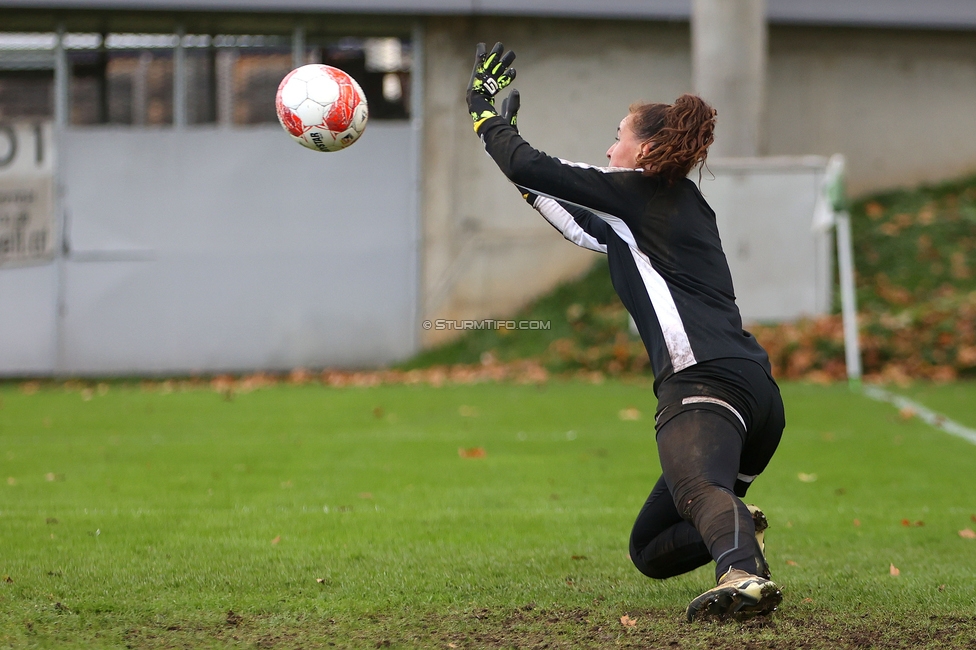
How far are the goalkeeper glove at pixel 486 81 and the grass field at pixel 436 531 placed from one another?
6.48 ft

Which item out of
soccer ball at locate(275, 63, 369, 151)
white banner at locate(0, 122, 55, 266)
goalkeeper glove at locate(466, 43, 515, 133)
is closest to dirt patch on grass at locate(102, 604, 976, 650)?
goalkeeper glove at locate(466, 43, 515, 133)

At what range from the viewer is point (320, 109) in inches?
217

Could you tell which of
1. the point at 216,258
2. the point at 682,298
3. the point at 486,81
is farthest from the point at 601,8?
the point at 682,298

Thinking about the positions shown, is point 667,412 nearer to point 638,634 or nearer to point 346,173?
point 638,634

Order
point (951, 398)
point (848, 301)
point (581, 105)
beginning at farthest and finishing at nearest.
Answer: point (581, 105), point (848, 301), point (951, 398)

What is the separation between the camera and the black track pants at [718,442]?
12.6ft

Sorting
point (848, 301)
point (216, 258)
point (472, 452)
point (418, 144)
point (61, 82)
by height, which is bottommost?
point (472, 452)

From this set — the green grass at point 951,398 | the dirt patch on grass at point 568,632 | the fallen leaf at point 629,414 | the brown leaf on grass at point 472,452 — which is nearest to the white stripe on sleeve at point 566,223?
the dirt patch on grass at point 568,632

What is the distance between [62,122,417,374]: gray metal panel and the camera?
17.8 metres

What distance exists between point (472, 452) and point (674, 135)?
210 inches

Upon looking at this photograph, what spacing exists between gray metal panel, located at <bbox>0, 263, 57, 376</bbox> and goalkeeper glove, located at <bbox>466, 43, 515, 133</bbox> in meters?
14.8

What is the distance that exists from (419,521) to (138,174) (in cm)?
1303

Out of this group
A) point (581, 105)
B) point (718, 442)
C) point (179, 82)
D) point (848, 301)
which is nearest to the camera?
point (718, 442)

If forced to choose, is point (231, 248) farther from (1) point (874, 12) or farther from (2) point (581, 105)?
(1) point (874, 12)
